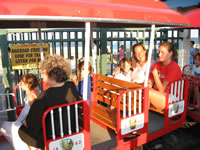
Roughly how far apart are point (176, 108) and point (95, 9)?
2.22m

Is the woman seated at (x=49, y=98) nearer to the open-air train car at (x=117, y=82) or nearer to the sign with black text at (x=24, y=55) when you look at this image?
the open-air train car at (x=117, y=82)

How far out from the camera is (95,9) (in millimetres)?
1985

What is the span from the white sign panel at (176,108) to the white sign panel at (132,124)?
24.2 inches

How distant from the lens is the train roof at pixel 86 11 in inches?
65.7

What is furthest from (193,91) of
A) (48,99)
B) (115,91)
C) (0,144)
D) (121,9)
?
(0,144)

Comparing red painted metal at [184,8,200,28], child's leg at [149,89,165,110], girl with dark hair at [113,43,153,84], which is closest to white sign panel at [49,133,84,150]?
child's leg at [149,89,165,110]

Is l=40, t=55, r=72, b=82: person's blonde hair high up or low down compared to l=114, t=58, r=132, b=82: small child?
up

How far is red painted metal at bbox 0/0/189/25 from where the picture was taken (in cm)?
167

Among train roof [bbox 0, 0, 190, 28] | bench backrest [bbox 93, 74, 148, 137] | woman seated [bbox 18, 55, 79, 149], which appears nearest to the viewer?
train roof [bbox 0, 0, 190, 28]

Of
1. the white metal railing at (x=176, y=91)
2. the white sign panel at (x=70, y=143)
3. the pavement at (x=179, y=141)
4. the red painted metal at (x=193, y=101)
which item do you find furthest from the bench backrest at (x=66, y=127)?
the red painted metal at (x=193, y=101)

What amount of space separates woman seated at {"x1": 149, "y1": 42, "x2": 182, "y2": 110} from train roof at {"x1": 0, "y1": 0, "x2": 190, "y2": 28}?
68 cm

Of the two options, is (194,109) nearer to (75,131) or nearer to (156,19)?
(156,19)

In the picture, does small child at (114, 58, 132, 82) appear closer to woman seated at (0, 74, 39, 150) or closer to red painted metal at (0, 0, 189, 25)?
red painted metal at (0, 0, 189, 25)

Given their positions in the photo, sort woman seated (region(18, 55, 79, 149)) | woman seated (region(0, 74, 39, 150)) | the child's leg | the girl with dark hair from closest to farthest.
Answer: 1. woman seated (region(18, 55, 79, 149))
2. woman seated (region(0, 74, 39, 150))
3. the child's leg
4. the girl with dark hair
